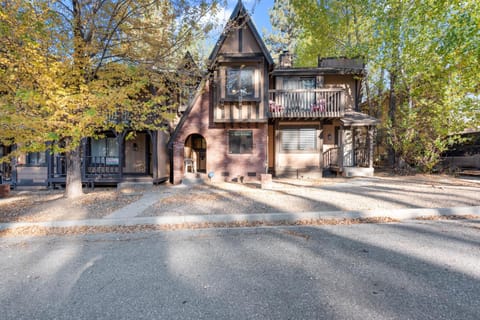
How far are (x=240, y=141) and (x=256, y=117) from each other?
1.66 metres

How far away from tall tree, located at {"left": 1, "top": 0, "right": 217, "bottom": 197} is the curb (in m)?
2.40

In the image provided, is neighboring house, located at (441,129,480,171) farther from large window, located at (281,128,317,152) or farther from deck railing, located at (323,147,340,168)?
large window, located at (281,128,317,152)

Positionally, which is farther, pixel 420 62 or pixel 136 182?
pixel 420 62

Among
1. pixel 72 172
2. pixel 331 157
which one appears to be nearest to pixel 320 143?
pixel 331 157

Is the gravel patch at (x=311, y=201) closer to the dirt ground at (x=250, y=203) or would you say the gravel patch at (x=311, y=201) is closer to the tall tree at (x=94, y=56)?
the dirt ground at (x=250, y=203)

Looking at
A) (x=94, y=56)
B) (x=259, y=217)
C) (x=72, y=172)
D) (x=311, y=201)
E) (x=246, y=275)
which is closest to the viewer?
(x=246, y=275)

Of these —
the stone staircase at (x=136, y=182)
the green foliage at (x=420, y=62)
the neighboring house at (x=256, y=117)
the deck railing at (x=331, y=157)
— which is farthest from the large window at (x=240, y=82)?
the green foliage at (x=420, y=62)

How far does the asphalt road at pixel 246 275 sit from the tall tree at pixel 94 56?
11.3 feet

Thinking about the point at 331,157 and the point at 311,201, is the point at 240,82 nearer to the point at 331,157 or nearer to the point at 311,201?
the point at 311,201

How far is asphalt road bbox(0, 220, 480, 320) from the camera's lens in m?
2.50

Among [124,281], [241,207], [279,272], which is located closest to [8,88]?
[124,281]

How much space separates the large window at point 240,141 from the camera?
1277 centimetres

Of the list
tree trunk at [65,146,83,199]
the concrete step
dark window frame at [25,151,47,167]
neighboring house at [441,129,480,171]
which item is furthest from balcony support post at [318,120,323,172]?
dark window frame at [25,151,47,167]

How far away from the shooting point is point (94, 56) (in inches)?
313
